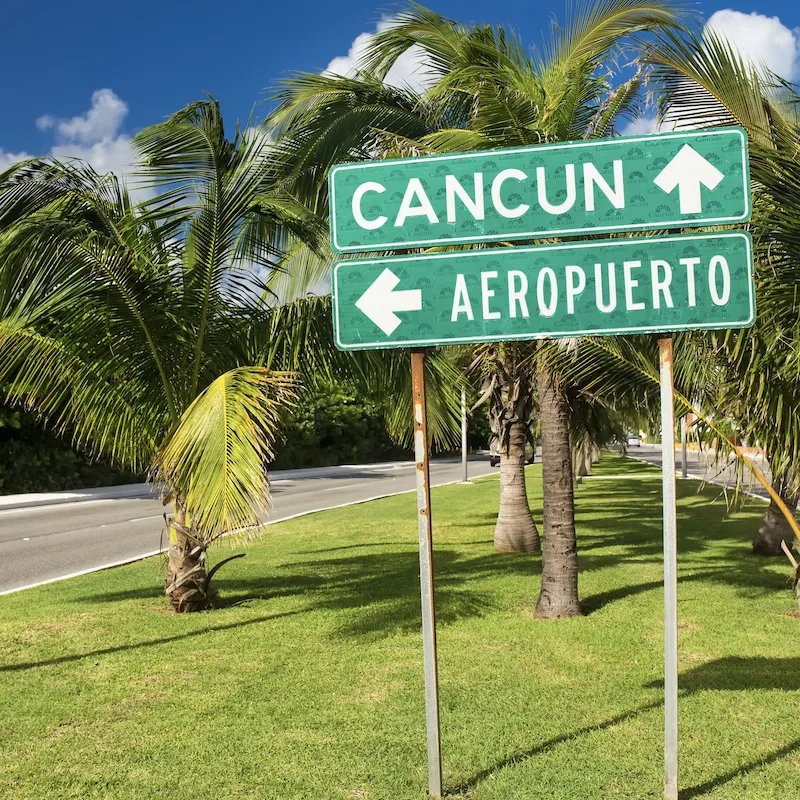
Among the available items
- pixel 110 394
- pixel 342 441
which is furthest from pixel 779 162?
pixel 342 441

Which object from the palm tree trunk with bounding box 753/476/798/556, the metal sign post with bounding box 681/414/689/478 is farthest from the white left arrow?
the palm tree trunk with bounding box 753/476/798/556

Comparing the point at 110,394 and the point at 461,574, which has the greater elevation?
the point at 110,394

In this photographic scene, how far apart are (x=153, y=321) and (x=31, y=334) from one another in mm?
1086

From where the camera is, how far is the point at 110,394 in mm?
8578

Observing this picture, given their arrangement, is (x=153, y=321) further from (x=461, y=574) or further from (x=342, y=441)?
(x=342, y=441)

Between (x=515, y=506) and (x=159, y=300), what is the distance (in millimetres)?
6738

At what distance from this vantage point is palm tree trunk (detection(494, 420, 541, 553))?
1309cm

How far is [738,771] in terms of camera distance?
4.60 m

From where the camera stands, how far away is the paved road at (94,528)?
1257cm

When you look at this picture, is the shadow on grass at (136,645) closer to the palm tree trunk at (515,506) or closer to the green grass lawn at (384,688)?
the green grass lawn at (384,688)

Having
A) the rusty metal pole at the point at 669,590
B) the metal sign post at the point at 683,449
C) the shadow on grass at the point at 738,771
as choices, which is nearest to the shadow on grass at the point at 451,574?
the metal sign post at the point at 683,449

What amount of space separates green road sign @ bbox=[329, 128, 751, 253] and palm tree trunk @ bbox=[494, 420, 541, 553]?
9.09 m

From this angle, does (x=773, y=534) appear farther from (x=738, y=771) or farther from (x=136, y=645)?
(x=136, y=645)

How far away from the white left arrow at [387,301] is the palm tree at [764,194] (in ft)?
8.75
